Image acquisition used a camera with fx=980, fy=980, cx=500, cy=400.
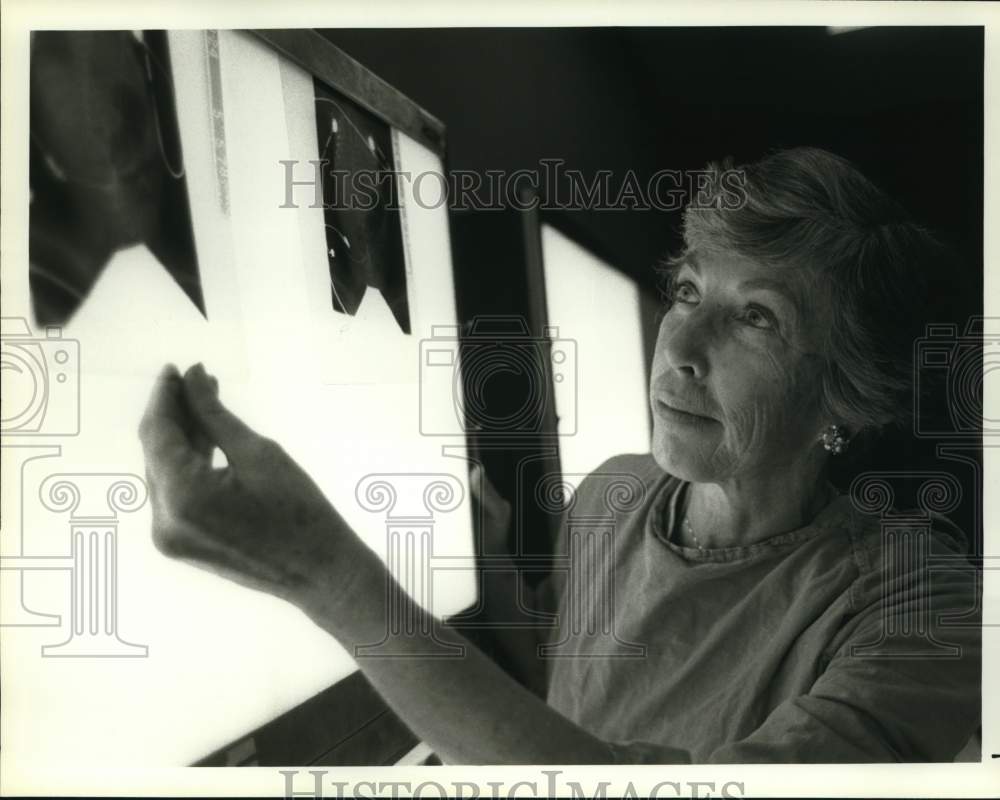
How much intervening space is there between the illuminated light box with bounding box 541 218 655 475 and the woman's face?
32 mm

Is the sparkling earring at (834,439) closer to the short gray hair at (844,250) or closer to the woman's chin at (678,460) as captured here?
the short gray hair at (844,250)

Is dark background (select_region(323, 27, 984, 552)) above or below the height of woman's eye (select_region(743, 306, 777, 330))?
above

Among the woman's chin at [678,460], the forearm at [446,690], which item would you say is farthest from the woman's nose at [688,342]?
the forearm at [446,690]

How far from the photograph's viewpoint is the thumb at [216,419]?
146 centimetres

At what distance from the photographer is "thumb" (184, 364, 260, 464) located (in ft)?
4.78

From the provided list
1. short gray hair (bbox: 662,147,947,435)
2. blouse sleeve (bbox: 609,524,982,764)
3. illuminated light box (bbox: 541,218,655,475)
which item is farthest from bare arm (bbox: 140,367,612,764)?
short gray hair (bbox: 662,147,947,435)

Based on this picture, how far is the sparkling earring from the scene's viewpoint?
1468 mm

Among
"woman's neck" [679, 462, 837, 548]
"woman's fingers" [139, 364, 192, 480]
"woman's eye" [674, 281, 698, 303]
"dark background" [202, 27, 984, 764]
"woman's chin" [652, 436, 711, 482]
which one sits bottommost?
"woman's neck" [679, 462, 837, 548]

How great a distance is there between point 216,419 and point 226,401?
0.10 feet

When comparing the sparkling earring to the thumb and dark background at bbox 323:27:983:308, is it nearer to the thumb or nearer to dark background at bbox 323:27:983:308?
dark background at bbox 323:27:983:308

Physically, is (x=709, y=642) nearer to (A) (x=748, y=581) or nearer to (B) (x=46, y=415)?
(A) (x=748, y=581)


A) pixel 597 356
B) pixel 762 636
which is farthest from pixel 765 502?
pixel 597 356

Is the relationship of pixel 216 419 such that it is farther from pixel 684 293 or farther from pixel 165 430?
pixel 684 293

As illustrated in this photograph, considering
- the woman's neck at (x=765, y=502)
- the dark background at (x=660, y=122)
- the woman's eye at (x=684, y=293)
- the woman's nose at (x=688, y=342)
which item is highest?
the dark background at (x=660, y=122)
